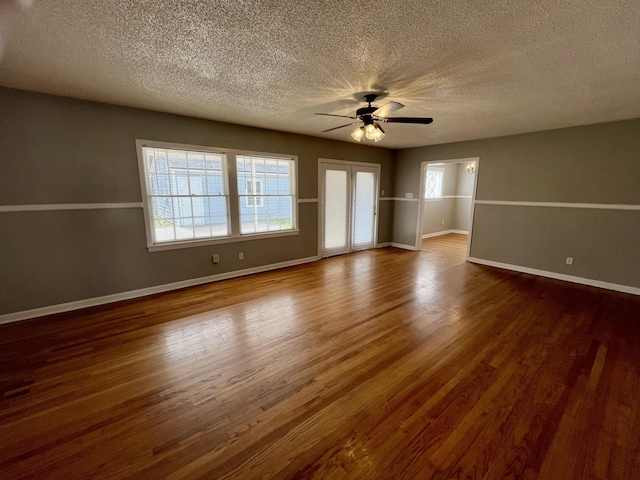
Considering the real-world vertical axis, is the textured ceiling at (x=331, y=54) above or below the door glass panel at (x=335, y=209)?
above

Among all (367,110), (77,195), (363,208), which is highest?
(367,110)

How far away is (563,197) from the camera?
168 inches

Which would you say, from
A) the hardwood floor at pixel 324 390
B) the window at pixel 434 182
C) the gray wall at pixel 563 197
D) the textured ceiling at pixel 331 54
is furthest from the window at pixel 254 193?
the window at pixel 434 182

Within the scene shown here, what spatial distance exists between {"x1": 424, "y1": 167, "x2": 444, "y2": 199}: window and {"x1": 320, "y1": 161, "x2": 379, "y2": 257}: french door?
8.29 feet

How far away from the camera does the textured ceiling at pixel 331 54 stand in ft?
5.04

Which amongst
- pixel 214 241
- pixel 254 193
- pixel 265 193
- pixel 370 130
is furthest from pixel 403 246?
pixel 214 241

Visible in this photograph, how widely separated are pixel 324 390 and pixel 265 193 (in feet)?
11.5

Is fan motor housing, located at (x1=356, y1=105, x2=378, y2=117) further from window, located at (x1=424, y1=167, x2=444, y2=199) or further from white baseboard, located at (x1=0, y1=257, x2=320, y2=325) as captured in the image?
window, located at (x1=424, y1=167, x2=444, y2=199)

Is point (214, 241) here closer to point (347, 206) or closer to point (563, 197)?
point (347, 206)

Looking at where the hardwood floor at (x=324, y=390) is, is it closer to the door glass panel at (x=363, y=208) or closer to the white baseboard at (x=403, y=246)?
the door glass panel at (x=363, y=208)

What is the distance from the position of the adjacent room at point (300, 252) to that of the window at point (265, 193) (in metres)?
0.04

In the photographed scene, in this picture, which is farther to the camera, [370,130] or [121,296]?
[121,296]

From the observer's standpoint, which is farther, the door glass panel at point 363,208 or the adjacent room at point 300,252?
the door glass panel at point 363,208

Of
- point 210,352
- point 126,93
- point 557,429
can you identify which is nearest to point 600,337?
point 557,429
